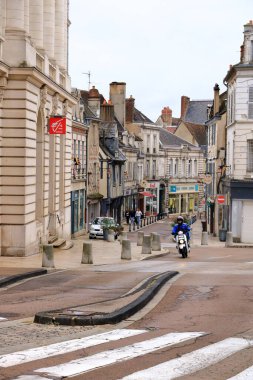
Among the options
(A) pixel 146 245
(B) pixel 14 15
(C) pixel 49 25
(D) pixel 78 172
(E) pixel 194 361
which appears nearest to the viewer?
(E) pixel 194 361

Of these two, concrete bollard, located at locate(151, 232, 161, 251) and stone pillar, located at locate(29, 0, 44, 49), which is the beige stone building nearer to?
stone pillar, located at locate(29, 0, 44, 49)

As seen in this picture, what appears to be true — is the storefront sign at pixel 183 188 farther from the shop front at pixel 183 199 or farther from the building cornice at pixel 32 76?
the building cornice at pixel 32 76

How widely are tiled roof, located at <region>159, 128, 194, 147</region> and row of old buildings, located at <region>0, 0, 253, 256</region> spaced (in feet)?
0.57

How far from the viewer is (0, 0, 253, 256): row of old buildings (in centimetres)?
2616

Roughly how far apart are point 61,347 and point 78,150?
41.4 m

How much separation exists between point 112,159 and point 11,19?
4122 cm

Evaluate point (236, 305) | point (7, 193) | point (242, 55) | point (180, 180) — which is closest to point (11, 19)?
point (7, 193)

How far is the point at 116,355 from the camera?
980 cm

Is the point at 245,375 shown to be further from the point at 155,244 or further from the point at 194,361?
the point at 155,244

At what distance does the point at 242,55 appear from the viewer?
4900 centimetres

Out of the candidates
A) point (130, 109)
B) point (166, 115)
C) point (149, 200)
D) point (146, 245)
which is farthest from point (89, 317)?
point (166, 115)

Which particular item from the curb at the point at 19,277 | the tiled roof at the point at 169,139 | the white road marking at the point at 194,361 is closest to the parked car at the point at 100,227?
the curb at the point at 19,277

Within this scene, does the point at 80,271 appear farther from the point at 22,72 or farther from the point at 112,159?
the point at 112,159

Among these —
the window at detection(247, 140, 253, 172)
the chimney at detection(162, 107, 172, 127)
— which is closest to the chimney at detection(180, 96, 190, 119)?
the chimney at detection(162, 107, 172, 127)
